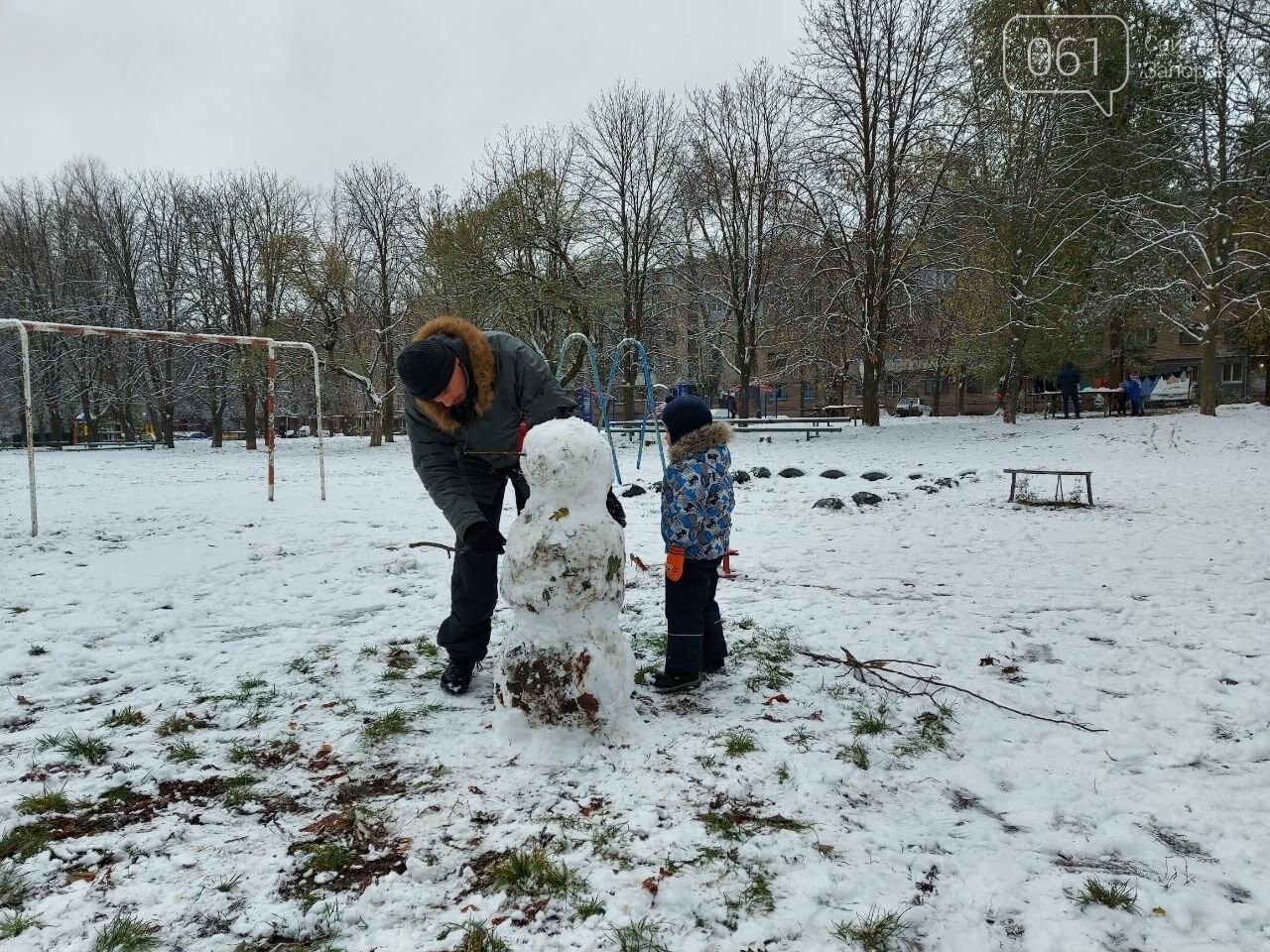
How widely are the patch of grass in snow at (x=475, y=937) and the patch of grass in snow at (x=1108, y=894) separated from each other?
5.43ft

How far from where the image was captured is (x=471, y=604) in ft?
11.2

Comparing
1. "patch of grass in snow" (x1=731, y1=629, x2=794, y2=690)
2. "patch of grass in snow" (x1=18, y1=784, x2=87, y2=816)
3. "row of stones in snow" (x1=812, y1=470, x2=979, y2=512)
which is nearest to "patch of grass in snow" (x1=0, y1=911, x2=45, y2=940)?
"patch of grass in snow" (x1=18, y1=784, x2=87, y2=816)

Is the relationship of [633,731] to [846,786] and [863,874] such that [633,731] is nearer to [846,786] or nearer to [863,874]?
[846,786]

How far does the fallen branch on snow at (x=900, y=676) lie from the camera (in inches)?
123

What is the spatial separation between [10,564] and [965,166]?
2098 centimetres

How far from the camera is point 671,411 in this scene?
11.4 feet

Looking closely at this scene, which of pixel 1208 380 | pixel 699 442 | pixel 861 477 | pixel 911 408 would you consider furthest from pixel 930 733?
pixel 911 408

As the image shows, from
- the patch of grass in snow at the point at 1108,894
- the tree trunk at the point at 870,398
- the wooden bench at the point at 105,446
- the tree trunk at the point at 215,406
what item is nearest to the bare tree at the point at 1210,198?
the tree trunk at the point at 870,398

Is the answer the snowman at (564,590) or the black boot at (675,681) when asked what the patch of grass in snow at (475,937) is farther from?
the black boot at (675,681)

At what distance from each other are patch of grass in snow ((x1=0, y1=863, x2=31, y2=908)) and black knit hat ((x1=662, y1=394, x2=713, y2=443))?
2.89 meters

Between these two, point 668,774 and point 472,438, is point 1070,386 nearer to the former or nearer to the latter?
point 472,438

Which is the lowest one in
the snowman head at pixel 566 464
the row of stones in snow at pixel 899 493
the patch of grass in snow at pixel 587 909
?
the patch of grass in snow at pixel 587 909

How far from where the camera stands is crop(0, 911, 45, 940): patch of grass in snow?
71.7 inches

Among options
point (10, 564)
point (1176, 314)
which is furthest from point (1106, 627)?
point (1176, 314)
